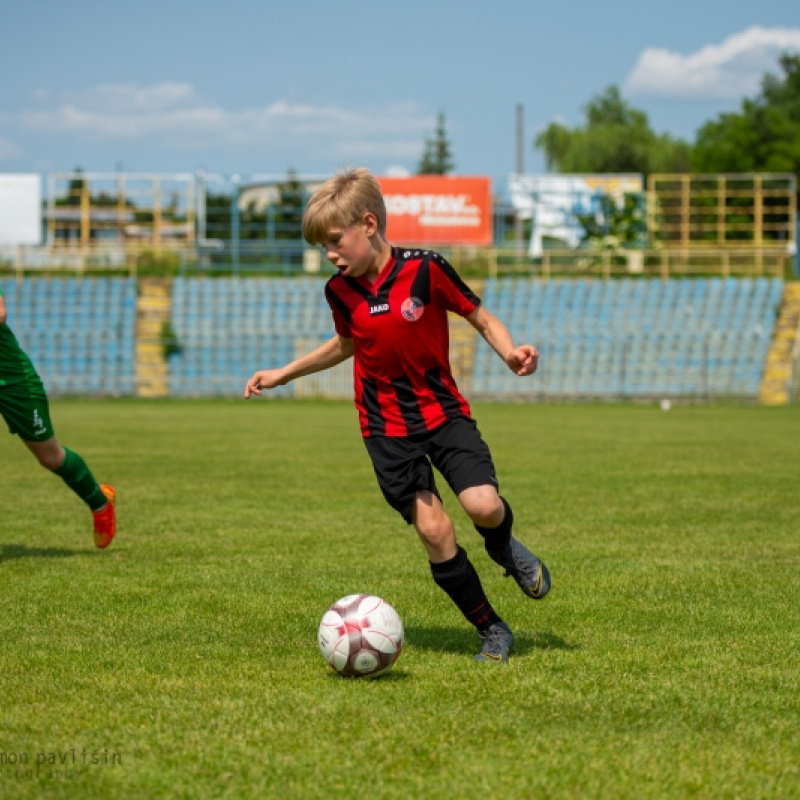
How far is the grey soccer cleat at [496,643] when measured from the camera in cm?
450

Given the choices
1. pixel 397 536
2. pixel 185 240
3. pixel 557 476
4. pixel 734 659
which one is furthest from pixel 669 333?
pixel 734 659

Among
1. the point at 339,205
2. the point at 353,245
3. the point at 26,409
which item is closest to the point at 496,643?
the point at 353,245

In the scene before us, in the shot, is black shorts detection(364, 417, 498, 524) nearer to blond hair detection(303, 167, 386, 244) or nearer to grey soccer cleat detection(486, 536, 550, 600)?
grey soccer cleat detection(486, 536, 550, 600)

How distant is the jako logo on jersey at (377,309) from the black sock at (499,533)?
89 cm

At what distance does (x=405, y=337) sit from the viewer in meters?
4.61

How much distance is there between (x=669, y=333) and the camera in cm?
3291

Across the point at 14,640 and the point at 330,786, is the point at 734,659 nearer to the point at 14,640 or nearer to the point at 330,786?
the point at 330,786

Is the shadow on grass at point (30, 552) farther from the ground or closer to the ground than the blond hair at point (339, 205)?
closer to the ground

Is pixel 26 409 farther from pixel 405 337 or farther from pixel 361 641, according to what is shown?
pixel 361 641

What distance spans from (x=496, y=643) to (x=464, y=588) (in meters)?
0.25

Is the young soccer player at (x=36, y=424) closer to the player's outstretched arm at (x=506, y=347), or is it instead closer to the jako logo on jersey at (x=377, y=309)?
the jako logo on jersey at (x=377, y=309)

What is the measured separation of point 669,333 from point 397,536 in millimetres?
26059

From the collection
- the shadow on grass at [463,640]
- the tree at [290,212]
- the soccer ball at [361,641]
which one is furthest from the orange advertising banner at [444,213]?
the soccer ball at [361,641]

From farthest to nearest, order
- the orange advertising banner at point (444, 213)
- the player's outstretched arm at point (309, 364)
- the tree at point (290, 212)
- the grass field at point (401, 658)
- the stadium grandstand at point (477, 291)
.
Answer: the tree at point (290, 212) → the orange advertising banner at point (444, 213) → the stadium grandstand at point (477, 291) → the player's outstretched arm at point (309, 364) → the grass field at point (401, 658)
